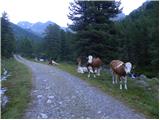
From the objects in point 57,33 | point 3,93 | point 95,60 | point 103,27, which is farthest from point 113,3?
point 57,33

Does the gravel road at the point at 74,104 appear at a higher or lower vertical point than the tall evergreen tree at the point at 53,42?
lower

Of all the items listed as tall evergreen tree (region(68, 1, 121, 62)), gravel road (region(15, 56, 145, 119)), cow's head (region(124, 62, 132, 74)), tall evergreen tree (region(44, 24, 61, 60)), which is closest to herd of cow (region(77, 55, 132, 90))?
cow's head (region(124, 62, 132, 74))

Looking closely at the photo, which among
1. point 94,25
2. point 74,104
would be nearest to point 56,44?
point 94,25

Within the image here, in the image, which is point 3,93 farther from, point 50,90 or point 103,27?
point 103,27

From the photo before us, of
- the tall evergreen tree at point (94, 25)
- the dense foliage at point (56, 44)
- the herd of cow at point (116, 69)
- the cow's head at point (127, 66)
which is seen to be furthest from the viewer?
the dense foliage at point (56, 44)

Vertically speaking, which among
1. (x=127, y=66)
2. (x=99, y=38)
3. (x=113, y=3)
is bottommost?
(x=127, y=66)

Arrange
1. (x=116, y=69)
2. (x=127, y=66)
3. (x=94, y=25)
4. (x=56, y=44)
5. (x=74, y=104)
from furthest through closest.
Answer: (x=56, y=44), (x=94, y=25), (x=116, y=69), (x=127, y=66), (x=74, y=104)

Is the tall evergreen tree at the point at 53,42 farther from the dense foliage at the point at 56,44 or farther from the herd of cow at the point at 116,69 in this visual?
the herd of cow at the point at 116,69

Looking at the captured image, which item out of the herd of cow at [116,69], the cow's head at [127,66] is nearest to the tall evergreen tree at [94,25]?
the herd of cow at [116,69]

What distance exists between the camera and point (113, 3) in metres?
31.6

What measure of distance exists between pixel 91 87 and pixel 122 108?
465 centimetres

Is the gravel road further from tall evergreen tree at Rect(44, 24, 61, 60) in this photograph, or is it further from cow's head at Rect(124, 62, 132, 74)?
tall evergreen tree at Rect(44, 24, 61, 60)

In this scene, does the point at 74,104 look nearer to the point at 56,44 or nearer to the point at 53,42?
the point at 56,44

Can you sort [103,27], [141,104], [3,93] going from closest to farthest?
[141,104] → [3,93] → [103,27]
